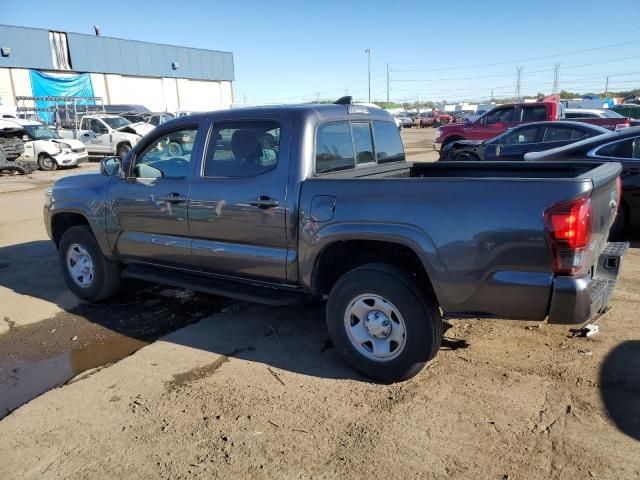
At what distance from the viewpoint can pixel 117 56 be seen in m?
46.6

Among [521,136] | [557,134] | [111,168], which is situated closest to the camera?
[111,168]

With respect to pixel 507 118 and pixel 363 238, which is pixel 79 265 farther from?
pixel 507 118

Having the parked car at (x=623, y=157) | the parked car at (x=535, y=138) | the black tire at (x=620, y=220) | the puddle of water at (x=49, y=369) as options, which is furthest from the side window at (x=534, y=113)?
the puddle of water at (x=49, y=369)

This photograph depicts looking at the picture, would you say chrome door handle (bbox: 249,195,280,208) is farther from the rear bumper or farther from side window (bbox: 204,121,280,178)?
the rear bumper

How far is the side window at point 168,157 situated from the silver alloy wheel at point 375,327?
1.94m

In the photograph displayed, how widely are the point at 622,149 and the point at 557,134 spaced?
457 cm

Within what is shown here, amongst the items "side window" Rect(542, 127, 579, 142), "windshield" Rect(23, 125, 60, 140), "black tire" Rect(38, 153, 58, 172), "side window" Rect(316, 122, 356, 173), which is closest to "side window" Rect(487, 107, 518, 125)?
"side window" Rect(542, 127, 579, 142)

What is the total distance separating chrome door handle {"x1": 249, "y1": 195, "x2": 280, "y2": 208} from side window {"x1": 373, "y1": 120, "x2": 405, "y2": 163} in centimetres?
132

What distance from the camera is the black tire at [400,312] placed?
3408mm

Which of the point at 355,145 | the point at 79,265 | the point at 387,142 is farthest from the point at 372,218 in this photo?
the point at 79,265

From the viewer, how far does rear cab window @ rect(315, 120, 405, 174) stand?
4.09 meters

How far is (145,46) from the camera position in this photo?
161 feet

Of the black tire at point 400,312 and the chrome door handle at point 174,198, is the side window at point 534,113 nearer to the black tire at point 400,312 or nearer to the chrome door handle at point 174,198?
the chrome door handle at point 174,198

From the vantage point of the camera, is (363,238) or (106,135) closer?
(363,238)
